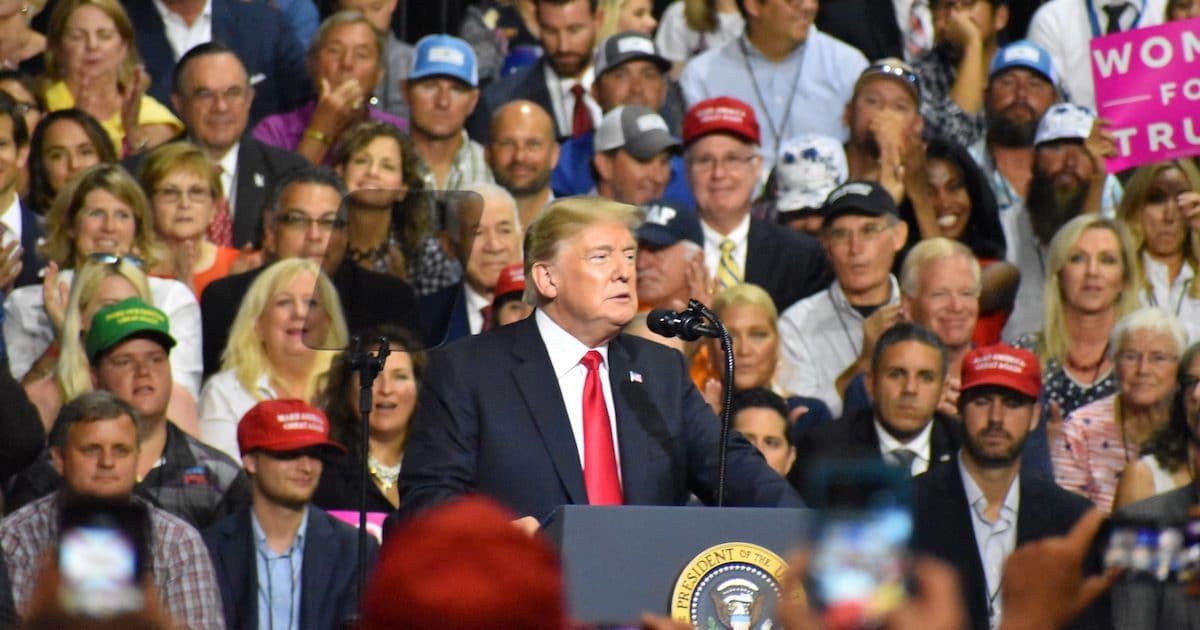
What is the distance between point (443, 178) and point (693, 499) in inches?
113

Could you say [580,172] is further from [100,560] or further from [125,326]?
[100,560]

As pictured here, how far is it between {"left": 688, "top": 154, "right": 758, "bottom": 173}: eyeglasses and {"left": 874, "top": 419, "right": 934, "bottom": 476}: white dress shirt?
6.46 feet

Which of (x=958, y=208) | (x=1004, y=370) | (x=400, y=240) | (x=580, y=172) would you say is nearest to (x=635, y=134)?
(x=580, y=172)

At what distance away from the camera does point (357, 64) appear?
9992 millimetres

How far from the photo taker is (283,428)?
7.01m

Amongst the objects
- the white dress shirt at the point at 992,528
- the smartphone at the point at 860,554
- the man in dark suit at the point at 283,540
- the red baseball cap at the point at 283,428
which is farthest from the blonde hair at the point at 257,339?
the smartphone at the point at 860,554

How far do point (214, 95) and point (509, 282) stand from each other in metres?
2.20

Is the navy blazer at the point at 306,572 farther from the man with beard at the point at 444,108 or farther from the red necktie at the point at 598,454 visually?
the man with beard at the point at 444,108

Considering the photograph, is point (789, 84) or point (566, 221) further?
point (789, 84)

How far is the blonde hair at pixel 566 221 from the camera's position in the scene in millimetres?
5230

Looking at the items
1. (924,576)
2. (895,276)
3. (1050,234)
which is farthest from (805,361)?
(924,576)

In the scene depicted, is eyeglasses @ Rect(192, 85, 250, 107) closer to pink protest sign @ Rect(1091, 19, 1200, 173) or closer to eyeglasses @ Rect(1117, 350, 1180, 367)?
pink protest sign @ Rect(1091, 19, 1200, 173)

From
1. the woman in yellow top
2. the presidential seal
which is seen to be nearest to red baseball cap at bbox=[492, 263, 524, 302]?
the woman in yellow top

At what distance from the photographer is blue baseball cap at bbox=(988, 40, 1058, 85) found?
10.0 m
